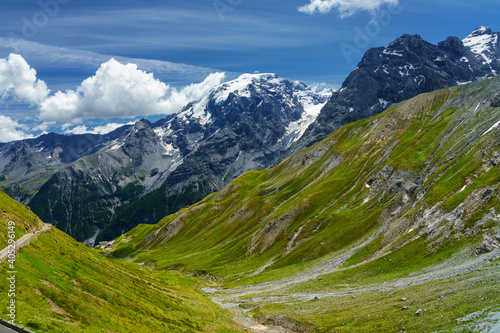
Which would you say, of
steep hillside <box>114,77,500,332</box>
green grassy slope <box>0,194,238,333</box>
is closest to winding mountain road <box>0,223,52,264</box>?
green grassy slope <box>0,194,238,333</box>

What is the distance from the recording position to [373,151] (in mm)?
178500

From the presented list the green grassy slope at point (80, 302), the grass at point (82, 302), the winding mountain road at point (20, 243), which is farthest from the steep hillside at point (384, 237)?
the winding mountain road at point (20, 243)

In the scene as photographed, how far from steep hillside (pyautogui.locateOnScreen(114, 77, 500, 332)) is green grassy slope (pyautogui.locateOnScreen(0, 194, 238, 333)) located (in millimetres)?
18081

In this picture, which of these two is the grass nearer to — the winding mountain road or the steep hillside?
the winding mountain road

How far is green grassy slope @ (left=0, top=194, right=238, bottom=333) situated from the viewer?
3628 cm

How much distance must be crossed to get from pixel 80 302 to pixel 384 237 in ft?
260

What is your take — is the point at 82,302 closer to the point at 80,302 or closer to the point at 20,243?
the point at 80,302

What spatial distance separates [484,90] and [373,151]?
2584 inches

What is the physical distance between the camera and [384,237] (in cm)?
9462

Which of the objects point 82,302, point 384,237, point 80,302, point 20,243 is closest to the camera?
point 80,302

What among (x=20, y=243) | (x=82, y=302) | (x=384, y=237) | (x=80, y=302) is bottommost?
(x=384, y=237)

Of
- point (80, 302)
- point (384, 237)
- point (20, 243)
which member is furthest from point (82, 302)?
point (384, 237)

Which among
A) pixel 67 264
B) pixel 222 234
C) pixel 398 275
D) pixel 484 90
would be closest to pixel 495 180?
pixel 398 275

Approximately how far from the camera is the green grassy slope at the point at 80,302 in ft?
119
